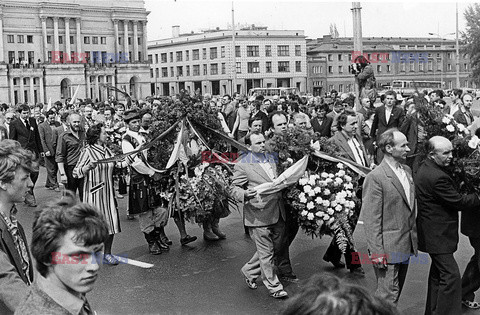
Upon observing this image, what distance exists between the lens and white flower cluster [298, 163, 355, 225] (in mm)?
7770

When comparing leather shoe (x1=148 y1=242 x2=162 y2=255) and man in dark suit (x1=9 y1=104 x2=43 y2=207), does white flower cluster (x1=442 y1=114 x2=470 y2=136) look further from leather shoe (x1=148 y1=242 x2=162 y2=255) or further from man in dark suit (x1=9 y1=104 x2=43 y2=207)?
man in dark suit (x1=9 y1=104 x2=43 y2=207)

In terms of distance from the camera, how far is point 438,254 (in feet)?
20.3

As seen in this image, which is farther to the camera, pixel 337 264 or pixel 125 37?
pixel 125 37

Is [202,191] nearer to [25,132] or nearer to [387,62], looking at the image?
[25,132]

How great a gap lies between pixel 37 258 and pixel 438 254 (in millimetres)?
4222

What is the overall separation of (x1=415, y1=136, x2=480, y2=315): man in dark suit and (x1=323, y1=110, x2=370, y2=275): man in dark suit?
7.73 feet

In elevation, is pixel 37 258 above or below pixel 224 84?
below

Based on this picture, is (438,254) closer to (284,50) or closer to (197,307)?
(197,307)

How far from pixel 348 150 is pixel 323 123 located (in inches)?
302

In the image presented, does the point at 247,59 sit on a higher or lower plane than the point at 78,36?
lower

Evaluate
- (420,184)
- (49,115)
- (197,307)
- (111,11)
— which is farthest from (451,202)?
(111,11)

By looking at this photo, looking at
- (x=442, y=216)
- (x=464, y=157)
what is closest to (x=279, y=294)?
(x=442, y=216)

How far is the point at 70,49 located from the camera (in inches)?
4301

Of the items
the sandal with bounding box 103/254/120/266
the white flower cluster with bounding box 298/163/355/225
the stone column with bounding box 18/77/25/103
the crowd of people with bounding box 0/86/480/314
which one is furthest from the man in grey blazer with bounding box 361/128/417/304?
the stone column with bounding box 18/77/25/103
